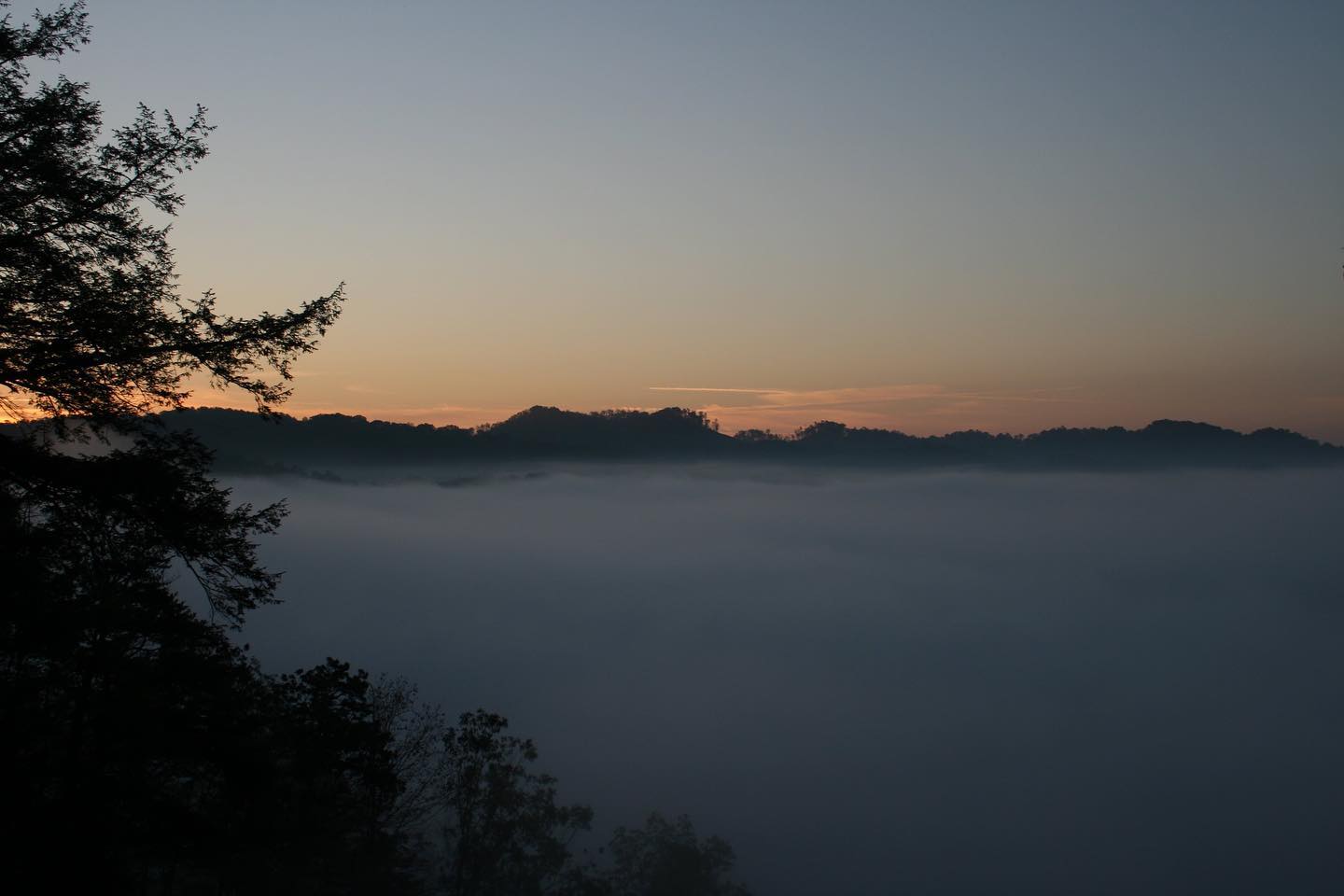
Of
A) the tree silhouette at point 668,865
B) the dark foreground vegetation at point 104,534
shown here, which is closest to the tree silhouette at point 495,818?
the tree silhouette at point 668,865

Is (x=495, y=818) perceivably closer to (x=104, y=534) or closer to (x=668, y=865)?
(x=668, y=865)

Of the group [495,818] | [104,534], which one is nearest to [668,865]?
[495,818]

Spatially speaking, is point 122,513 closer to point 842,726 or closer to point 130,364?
point 130,364

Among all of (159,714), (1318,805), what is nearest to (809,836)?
(1318,805)

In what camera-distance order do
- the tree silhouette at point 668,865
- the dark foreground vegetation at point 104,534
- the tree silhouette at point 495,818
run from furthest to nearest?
1. the tree silhouette at point 668,865
2. the tree silhouette at point 495,818
3. the dark foreground vegetation at point 104,534

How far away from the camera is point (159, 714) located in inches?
378

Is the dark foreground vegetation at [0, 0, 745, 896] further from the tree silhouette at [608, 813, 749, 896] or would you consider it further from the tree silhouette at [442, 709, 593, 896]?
the tree silhouette at [608, 813, 749, 896]

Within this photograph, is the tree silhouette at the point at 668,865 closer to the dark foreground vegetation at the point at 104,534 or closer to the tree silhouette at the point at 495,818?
the tree silhouette at the point at 495,818

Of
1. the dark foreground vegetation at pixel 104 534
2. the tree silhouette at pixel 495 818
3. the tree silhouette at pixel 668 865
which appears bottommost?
the tree silhouette at pixel 668 865

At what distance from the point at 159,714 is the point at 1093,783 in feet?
623

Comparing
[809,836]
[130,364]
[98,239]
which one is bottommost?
[809,836]

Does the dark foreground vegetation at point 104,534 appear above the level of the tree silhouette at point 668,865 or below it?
above

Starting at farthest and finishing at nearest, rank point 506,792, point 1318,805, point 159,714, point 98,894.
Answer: point 1318,805, point 506,792, point 159,714, point 98,894

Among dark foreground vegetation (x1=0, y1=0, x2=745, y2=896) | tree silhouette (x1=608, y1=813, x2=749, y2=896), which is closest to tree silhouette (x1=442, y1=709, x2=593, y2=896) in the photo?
tree silhouette (x1=608, y1=813, x2=749, y2=896)
